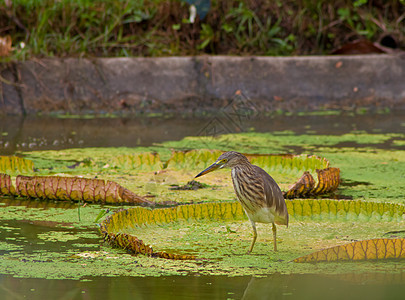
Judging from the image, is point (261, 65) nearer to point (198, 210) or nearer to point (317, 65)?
point (317, 65)

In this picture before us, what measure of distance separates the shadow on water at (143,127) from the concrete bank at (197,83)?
0.92 feet

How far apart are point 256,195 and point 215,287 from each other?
61 cm

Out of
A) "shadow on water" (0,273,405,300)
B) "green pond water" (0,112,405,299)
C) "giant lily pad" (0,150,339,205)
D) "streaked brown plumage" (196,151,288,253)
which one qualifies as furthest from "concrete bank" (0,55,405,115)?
"shadow on water" (0,273,405,300)

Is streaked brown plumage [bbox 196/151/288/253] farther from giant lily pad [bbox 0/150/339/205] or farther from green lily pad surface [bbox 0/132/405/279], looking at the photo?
giant lily pad [bbox 0/150/339/205]

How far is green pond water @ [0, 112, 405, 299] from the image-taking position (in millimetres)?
2129

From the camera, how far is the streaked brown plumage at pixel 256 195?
2656 millimetres

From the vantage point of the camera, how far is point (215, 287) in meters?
2.13

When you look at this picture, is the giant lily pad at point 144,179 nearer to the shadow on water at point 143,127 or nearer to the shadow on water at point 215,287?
the shadow on water at point 143,127

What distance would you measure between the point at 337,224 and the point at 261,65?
428cm

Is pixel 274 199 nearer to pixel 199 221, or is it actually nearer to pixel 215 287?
pixel 199 221

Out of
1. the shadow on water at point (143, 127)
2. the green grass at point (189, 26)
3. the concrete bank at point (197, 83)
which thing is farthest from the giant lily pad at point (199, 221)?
the green grass at point (189, 26)

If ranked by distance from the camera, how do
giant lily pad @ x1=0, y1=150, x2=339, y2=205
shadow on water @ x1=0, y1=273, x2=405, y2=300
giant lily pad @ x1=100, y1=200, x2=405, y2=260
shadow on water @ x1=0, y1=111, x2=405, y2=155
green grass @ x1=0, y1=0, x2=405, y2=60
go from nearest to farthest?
shadow on water @ x1=0, y1=273, x2=405, y2=300, giant lily pad @ x1=100, y1=200, x2=405, y2=260, giant lily pad @ x1=0, y1=150, x2=339, y2=205, shadow on water @ x1=0, y1=111, x2=405, y2=155, green grass @ x1=0, y1=0, x2=405, y2=60

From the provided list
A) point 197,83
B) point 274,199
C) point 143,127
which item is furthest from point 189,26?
point 274,199

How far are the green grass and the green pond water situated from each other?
241 cm
